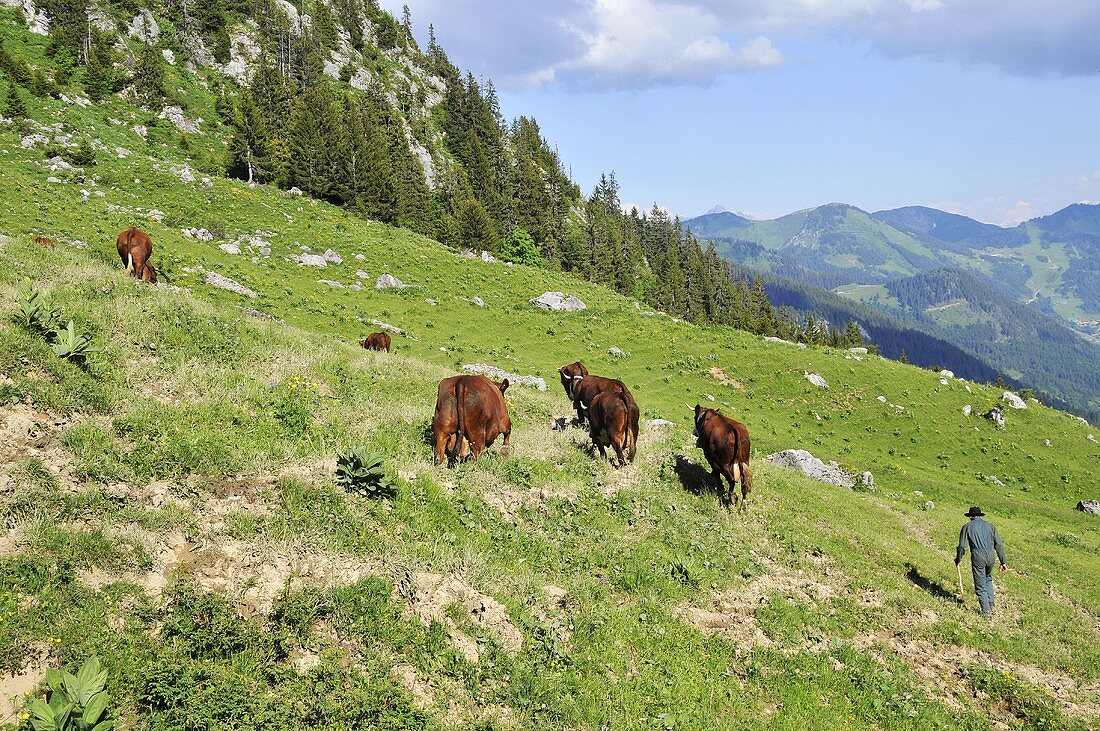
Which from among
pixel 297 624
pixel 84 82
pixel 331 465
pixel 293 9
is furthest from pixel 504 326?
pixel 293 9

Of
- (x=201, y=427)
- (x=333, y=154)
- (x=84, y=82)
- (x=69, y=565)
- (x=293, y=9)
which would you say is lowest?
(x=69, y=565)

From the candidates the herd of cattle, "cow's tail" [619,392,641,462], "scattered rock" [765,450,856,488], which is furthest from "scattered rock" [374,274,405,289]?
"cow's tail" [619,392,641,462]

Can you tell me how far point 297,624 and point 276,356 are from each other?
887cm

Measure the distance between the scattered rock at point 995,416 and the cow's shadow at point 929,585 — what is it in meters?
28.1

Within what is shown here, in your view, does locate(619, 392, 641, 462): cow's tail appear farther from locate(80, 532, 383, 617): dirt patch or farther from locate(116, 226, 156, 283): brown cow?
locate(116, 226, 156, 283): brown cow

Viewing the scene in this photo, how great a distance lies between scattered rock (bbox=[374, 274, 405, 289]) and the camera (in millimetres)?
42062

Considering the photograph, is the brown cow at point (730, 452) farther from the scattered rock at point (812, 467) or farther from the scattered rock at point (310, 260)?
the scattered rock at point (310, 260)

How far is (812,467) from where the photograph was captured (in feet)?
75.2

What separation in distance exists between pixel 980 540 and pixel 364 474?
13.2m

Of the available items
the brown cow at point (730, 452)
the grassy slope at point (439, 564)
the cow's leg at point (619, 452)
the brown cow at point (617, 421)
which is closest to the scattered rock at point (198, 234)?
the grassy slope at point (439, 564)

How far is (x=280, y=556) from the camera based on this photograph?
6.80m

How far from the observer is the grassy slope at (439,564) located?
5.57 meters

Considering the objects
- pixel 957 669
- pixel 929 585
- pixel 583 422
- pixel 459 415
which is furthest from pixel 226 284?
pixel 957 669

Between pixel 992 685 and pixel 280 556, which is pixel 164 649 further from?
pixel 992 685
